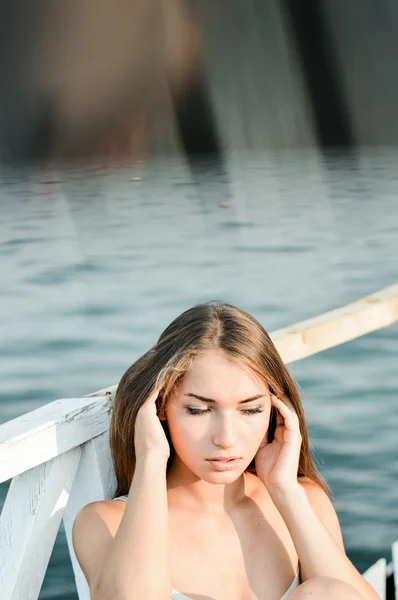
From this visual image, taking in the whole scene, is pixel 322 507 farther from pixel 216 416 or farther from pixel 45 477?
pixel 45 477

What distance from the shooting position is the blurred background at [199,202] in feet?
20.3

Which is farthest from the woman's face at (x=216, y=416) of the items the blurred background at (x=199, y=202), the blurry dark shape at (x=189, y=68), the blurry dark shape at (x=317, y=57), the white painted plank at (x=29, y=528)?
the blurry dark shape at (x=317, y=57)

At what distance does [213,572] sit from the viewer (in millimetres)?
1688

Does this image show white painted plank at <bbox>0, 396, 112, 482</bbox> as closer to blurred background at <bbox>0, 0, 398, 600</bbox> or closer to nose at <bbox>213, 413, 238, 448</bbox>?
nose at <bbox>213, 413, 238, 448</bbox>

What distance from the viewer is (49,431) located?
153 cm

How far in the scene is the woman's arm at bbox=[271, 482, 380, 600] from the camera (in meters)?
1.64

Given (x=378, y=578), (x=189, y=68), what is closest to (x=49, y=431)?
(x=378, y=578)

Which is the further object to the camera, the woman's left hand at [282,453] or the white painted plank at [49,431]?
the woman's left hand at [282,453]

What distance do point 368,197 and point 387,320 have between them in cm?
1565

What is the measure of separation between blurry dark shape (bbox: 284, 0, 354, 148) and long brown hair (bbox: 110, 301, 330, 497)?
673 inches

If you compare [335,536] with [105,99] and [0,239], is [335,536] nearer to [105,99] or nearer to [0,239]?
[0,239]

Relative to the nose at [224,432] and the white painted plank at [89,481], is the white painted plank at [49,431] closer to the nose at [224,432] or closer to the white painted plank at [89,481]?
the white painted plank at [89,481]

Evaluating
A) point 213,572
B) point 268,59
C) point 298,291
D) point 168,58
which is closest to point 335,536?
point 213,572

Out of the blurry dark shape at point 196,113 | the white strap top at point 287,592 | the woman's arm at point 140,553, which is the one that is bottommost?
the blurry dark shape at point 196,113
